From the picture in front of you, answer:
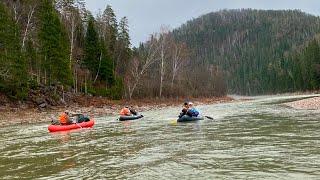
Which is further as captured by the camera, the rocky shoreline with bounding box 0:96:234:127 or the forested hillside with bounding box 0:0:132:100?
the forested hillside with bounding box 0:0:132:100

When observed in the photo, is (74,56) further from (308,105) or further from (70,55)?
(308,105)

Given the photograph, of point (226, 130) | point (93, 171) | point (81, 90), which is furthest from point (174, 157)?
point (81, 90)

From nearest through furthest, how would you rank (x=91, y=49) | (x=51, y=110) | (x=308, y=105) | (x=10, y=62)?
(x=308, y=105) < (x=10, y=62) < (x=51, y=110) < (x=91, y=49)

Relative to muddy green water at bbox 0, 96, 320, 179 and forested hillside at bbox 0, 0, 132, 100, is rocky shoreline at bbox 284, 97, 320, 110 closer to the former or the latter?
muddy green water at bbox 0, 96, 320, 179

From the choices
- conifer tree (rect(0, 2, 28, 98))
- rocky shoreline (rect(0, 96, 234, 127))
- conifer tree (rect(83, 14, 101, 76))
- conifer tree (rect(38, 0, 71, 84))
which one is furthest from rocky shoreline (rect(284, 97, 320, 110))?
conifer tree (rect(83, 14, 101, 76))

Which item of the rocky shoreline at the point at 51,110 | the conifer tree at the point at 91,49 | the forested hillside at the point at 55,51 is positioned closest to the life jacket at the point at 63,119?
the rocky shoreline at the point at 51,110

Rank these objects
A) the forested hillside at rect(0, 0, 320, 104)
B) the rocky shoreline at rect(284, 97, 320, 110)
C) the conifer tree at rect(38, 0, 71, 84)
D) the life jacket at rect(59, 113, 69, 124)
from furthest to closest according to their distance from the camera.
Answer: the conifer tree at rect(38, 0, 71, 84) → the forested hillside at rect(0, 0, 320, 104) → the rocky shoreline at rect(284, 97, 320, 110) → the life jacket at rect(59, 113, 69, 124)

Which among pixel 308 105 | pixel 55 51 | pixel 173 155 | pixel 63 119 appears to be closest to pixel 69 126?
pixel 63 119

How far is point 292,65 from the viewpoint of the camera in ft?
507

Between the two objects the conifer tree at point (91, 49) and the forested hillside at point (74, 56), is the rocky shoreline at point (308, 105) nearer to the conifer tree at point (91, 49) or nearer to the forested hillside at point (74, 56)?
the forested hillside at point (74, 56)

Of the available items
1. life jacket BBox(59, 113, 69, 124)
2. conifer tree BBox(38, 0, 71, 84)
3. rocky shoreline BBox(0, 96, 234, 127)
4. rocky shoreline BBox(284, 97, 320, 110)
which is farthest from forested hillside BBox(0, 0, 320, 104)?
rocky shoreline BBox(284, 97, 320, 110)

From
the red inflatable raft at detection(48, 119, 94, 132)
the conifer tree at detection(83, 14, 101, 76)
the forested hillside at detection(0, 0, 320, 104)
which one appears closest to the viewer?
the red inflatable raft at detection(48, 119, 94, 132)

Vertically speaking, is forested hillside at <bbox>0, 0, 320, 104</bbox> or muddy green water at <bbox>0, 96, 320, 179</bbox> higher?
forested hillside at <bbox>0, 0, 320, 104</bbox>

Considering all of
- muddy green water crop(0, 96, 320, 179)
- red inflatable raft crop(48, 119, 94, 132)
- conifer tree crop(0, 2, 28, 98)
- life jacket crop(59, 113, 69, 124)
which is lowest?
muddy green water crop(0, 96, 320, 179)
